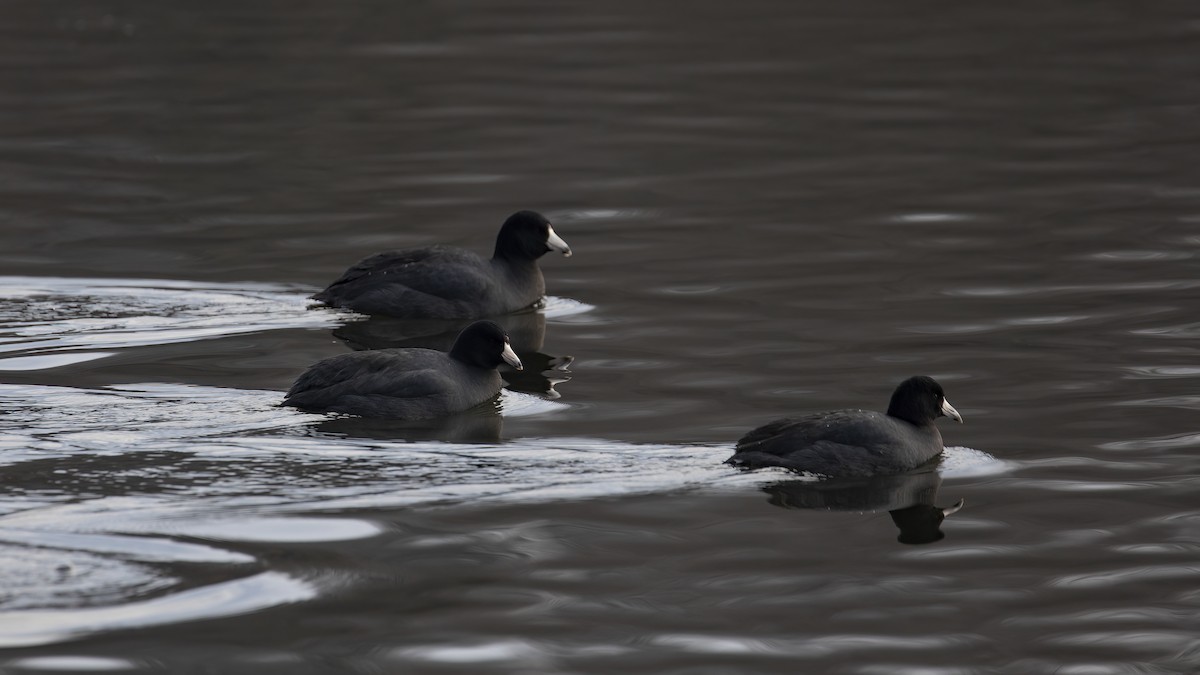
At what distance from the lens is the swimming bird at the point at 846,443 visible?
10.2 metres

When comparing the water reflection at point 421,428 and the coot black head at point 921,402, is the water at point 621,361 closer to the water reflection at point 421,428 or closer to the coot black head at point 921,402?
the water reflection at point 421,428

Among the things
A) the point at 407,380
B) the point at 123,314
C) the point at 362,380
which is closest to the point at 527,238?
the point at 123,314

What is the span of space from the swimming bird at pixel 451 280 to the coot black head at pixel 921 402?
5217mm

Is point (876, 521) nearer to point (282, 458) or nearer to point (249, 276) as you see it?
point (282, 458)

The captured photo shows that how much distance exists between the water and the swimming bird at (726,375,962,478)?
0.51 feet

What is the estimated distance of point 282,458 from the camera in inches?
409

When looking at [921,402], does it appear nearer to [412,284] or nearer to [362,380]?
[362,380]

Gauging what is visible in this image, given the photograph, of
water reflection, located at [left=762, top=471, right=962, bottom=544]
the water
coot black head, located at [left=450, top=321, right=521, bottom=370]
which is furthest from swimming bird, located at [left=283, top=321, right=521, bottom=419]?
water reflection, located at [left=762, top=471, right=962, bottom=544]

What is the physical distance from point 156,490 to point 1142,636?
5270 millimetres

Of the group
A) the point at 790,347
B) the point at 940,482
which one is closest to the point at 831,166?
the point at 790,347

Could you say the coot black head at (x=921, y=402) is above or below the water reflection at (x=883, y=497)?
above

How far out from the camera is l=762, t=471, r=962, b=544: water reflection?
9.77m

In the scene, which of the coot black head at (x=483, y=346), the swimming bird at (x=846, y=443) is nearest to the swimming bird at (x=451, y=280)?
the coot black head at (x=483, y=346)

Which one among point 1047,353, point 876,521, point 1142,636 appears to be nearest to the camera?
point 1142,636
